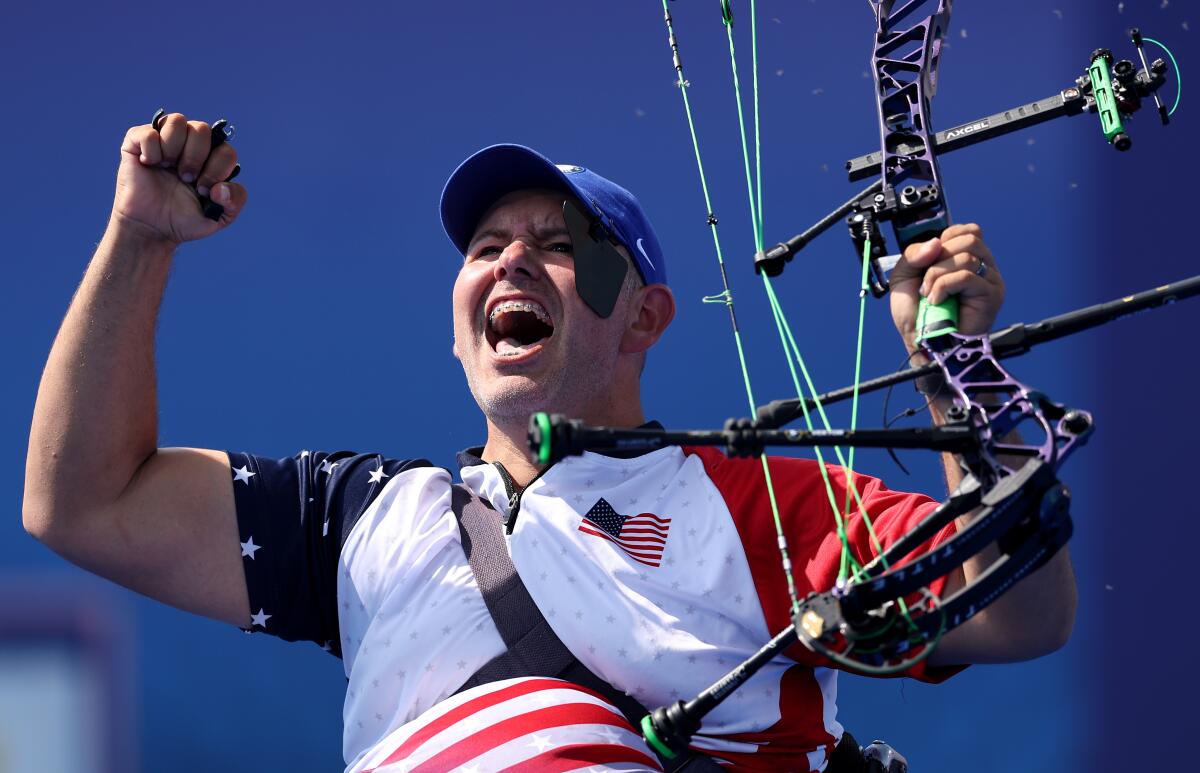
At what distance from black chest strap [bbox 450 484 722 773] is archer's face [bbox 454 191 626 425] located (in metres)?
0.25

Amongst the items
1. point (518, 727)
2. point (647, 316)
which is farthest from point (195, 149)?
point (518, 727)

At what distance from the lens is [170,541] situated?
172cm

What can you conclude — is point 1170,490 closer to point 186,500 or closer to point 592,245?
point 592,245

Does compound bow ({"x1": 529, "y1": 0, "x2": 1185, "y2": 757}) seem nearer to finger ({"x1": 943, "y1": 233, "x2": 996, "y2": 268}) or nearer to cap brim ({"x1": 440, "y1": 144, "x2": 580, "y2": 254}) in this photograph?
finger ({"x1": 943, "y1": 233, "x2": 996, "y2": 268})

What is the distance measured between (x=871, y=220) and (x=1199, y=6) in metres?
1.64

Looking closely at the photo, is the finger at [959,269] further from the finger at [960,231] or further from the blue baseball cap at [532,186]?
the blue baseball cap at [532,186]

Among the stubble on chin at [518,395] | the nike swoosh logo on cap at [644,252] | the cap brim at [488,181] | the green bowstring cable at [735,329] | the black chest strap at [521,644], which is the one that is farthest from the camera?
the nike swoosh logo on cap at [644,252]

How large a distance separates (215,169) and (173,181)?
7 centimetres

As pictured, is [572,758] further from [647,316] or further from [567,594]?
[647,316]

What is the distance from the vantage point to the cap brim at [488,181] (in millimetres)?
1952

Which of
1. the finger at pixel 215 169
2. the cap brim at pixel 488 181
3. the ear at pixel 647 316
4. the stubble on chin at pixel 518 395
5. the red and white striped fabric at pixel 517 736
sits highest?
the cap brim at pixel 488 181

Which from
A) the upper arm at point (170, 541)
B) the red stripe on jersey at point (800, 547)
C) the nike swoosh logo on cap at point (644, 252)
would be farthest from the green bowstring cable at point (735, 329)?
the upper arm at point (170, 541)

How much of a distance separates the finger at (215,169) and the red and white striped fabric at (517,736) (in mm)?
750

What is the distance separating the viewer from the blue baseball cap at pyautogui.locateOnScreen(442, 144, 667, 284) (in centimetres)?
196
